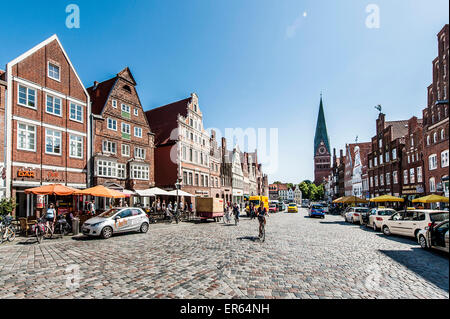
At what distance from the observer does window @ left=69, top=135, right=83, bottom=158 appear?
2323 centimetres

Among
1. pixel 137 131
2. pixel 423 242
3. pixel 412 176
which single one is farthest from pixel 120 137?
pixel 412 176

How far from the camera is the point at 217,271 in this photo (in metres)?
7.57

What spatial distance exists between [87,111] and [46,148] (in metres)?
5.54

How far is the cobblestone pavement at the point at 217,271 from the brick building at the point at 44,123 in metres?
9.61

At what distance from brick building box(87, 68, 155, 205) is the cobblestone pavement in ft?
48.2

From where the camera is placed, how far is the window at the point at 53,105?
21750 mm

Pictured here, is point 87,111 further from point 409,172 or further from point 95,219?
point 409,172

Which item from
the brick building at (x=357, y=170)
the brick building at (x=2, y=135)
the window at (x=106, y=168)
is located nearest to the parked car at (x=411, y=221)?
the window at (x=106, y=168)

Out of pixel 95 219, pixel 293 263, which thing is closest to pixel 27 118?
pixel 95 219

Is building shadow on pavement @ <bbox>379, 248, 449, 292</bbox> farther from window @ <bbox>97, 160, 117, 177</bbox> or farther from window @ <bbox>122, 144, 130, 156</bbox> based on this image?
window @ <bbox>122, 144, 130, 156</bbox>

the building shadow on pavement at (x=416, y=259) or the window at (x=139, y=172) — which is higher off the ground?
the window at (x=139, y=172)

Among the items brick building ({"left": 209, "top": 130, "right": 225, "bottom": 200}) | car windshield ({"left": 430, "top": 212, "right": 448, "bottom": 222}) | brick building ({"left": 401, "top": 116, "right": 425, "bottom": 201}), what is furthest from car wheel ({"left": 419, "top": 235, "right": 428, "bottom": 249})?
brick building ({"left": 209, "top": 130, "right": 225, "bottom": 200})

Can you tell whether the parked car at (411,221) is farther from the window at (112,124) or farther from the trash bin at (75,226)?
the window at (112,124)

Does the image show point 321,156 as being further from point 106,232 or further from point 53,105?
point 106,232
